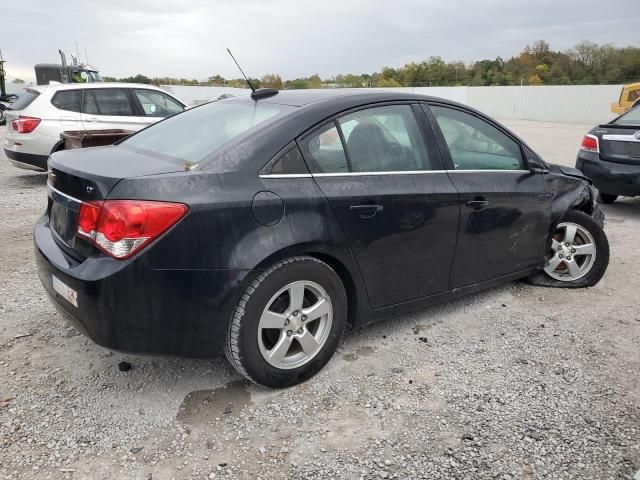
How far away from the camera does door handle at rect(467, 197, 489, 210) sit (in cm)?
349

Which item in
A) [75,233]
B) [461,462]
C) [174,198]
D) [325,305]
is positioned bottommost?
[461,462]

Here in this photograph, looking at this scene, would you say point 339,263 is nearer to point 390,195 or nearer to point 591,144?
point 390,195

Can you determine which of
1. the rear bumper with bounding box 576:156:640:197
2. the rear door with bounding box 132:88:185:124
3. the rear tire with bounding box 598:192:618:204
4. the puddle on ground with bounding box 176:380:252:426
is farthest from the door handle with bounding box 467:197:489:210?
the rear door with bounding box 132:88:185:124

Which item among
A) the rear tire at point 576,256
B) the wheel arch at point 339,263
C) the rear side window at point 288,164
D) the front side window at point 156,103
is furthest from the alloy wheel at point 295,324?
the front side window at point 156,103

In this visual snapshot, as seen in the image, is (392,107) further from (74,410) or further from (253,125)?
(74,410)

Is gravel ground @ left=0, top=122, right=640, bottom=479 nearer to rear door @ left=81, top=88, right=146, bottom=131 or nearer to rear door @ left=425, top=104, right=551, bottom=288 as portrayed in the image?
rear door @ left=425, top=104, right=551, bottom=288

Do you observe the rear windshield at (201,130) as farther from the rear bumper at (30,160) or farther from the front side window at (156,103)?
the front side window at (156,103)

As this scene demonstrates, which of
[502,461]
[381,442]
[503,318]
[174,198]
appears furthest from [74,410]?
[503,318]

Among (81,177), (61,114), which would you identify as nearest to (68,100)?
(61,114)

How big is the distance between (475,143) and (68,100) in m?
7.50

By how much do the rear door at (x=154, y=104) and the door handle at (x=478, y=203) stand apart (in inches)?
286

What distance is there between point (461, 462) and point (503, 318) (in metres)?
1.67

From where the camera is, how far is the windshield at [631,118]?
6840 mm

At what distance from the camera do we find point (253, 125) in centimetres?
298
